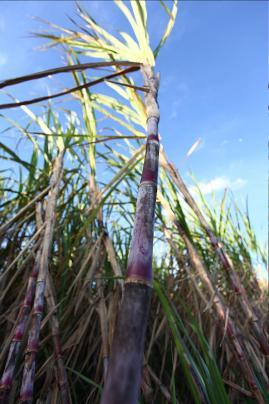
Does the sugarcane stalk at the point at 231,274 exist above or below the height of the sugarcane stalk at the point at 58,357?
above

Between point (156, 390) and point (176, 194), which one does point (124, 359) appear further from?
point (176, 194)

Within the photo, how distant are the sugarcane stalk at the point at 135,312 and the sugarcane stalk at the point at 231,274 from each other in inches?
21.7

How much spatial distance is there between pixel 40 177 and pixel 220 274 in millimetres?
802

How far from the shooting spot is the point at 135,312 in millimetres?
254

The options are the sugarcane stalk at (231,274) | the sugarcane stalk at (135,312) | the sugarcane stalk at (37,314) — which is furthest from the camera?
the sugarcane stalk at (231,274)

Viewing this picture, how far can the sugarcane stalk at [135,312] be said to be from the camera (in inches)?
8.8

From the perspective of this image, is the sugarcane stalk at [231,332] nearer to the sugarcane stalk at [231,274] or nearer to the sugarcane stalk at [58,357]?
the sugarcane stalk at [231,274]

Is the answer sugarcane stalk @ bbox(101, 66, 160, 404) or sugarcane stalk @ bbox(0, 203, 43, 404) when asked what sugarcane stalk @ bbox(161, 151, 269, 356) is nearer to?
sugarcane stalk @ bbox(0, 203, 43, 404)

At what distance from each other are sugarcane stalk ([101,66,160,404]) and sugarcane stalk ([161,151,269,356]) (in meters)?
0.55

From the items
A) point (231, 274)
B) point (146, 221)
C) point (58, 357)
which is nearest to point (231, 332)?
point (231, 274)

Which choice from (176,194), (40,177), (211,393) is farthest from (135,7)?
(211,393)

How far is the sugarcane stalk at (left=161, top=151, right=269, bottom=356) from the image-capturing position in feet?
2.39

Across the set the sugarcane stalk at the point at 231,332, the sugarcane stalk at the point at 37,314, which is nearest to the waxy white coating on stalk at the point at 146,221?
the sugarcane stalk at the point at 37,314

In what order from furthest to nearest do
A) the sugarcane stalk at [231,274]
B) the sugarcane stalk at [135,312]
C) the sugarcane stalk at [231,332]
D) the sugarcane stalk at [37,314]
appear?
the sugarcane stalk at [231,274] < the sugarcane stalk at [231,332] < the sugarcane stalk at [37,314] < the sugarcane stalk at [135,312]
